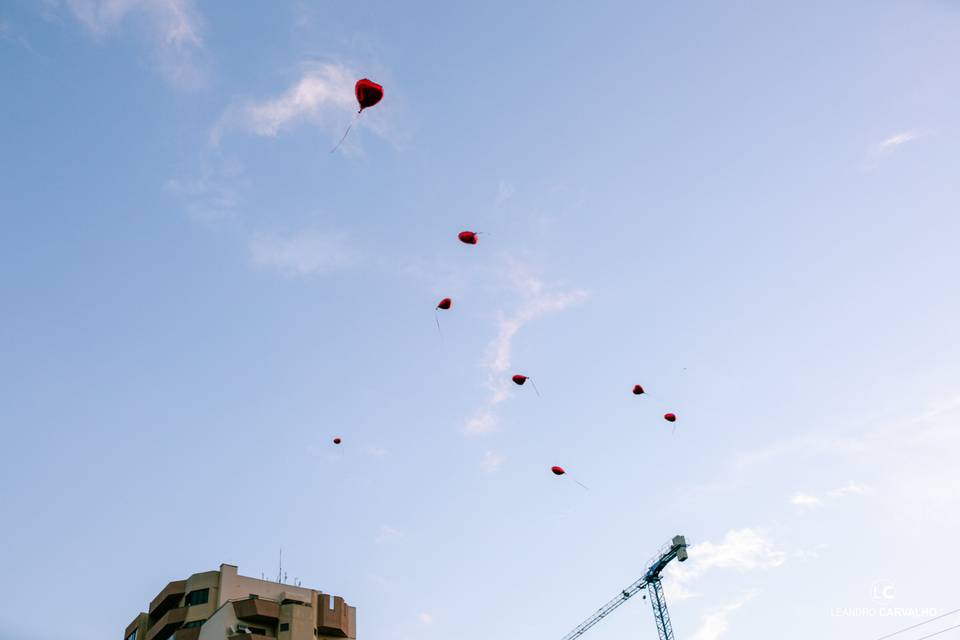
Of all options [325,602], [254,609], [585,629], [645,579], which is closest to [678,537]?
[645,579]

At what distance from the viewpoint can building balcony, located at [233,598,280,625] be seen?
6525 centimetres

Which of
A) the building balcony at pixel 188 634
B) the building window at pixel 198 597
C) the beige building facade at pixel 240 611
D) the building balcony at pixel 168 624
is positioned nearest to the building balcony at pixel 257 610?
the beige building facade at pixel 240 611

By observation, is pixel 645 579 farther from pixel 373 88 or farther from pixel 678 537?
pixel 373 88

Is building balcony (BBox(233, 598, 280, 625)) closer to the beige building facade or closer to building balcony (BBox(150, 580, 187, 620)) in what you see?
the beige building facade

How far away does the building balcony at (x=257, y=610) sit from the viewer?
65.2 metres

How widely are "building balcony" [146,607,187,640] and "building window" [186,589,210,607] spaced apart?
0.73 metres

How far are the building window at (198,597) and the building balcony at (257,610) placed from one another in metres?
3.20

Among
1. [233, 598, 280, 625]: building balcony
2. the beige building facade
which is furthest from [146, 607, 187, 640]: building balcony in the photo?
[233, 598, 280, 625]: building balcony

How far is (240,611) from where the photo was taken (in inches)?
2571

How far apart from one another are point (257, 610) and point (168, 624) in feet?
28.2

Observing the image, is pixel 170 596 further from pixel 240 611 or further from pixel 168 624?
pixel 240 611

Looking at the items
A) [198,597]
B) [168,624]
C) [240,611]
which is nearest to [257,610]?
Result: [240,611]

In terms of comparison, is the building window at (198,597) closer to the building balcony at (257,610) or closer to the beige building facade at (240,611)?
the beige building facade at (240,611)

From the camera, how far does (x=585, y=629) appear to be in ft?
398
